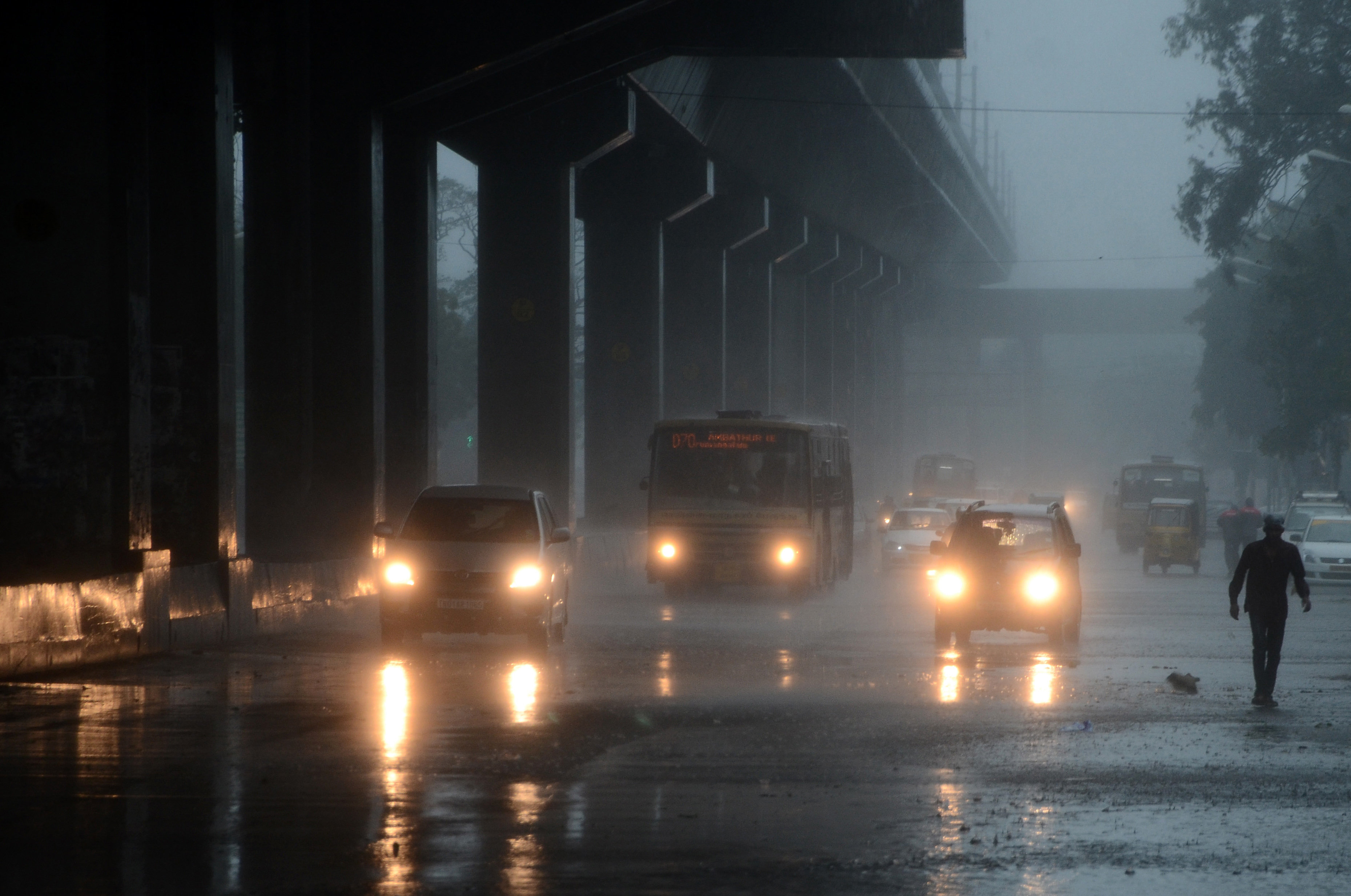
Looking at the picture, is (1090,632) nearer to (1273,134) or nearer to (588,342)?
(588,342)

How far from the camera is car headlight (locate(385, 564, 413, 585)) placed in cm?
2036

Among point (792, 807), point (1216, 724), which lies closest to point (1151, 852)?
point (792, 807)

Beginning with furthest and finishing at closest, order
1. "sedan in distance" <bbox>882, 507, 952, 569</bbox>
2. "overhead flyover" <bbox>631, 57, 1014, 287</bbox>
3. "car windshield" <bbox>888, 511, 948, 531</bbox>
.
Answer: "car windshield" <bbox>888, 511, 948, 531</bbox>, "sedan in distance" <bbox>882, 507, 952, 569</bbox>, "overhead flyover" <bbox>631, 57, 1014, 287</bbox>

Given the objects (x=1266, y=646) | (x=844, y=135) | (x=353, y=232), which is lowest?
(x=1266, y=646)

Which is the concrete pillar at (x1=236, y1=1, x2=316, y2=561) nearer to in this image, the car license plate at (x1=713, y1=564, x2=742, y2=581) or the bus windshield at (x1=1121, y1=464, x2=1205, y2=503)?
the car license plate at (x1=713, y1=564, x2=742, y2=581)

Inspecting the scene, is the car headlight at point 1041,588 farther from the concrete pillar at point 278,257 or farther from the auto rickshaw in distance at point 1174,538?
the auto rickshaw in distance at point 1174,538

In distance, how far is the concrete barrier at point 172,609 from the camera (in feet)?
56.1

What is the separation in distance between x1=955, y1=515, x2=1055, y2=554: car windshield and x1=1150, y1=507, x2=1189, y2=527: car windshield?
2637 cm

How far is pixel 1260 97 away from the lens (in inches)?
2404

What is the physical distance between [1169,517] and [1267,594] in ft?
109

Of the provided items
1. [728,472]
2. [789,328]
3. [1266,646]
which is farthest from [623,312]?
[1266,646]

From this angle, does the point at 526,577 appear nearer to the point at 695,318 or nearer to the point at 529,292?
the point at 529,292

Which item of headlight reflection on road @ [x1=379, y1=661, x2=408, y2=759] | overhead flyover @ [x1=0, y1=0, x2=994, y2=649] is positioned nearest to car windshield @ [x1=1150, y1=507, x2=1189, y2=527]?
overhead flyover @ [x1=0, y1=0, x2=994, y2=649]

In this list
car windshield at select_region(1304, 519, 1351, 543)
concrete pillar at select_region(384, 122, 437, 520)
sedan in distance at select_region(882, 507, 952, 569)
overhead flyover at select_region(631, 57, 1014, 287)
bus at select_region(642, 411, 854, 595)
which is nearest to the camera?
bus at select_region(642, 411, 854, 595)
